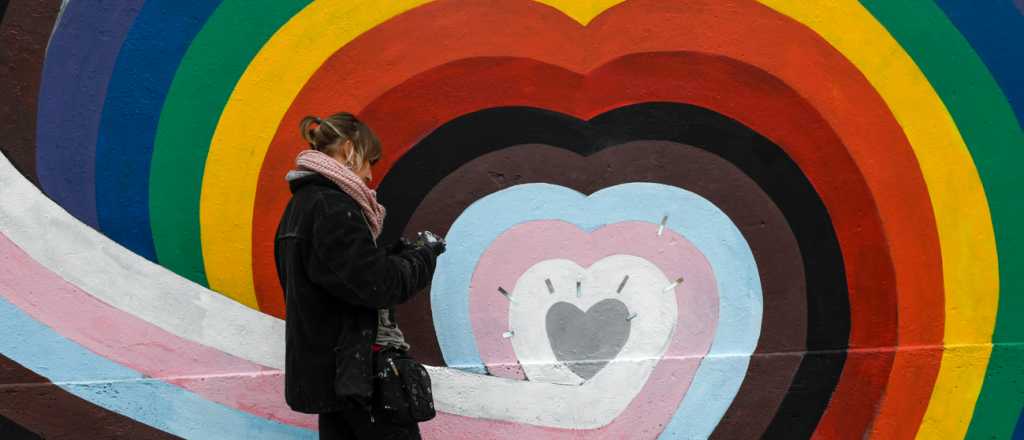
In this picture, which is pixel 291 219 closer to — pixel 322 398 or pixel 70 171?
pixel 322 398

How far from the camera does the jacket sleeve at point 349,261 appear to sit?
2.80 m

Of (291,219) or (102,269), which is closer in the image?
(291,219)

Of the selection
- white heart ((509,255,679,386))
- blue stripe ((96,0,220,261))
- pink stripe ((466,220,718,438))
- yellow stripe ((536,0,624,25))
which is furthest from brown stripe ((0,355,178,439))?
yellow stripe ((536,0,624,25))

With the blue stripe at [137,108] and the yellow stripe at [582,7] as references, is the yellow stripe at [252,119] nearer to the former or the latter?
the yellow stripe at [582,7]

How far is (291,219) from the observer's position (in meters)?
2.89

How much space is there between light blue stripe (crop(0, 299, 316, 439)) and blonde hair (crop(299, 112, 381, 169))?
1263 mm

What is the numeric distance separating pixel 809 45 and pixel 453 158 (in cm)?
144

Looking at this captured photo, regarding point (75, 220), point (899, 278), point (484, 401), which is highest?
point (75, 220)

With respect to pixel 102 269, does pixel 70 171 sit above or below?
above

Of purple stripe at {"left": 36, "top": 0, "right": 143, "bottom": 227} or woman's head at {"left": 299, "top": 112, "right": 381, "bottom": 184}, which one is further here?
purple stripe at {"left": 36, "top": 0, "right": 143, "bottom": 227}

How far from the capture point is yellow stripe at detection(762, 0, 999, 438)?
3762 mm

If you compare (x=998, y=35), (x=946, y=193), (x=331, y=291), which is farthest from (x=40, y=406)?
(x=998, y=35)

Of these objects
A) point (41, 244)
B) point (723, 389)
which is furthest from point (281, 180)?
point (723, 389)

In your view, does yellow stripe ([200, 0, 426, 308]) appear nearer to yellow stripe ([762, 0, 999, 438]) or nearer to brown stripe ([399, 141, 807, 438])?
brown stripe ([399, 141, 807, 438])
